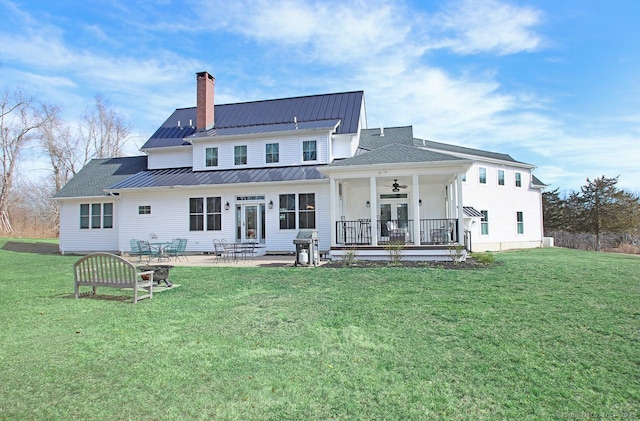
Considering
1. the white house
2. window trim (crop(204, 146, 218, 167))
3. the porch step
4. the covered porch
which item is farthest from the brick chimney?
the porch step

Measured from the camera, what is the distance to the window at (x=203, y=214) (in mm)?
18062

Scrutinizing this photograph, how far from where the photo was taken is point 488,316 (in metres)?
6.03

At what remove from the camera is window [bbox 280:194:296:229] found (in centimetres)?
1722

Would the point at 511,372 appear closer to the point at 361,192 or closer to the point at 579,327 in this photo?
the point at 579,327

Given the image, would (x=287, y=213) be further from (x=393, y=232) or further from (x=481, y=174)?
(x=481, y=174)

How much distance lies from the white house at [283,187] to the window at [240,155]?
1.9 inches

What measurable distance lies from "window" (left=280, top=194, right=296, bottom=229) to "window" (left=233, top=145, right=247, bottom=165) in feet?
10.3

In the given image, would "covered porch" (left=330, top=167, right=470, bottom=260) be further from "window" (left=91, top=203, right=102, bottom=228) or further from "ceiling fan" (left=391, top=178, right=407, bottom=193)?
"window" (left=91, top=203, right=102, bottom=228)

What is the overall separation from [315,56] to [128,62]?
871 centimetres

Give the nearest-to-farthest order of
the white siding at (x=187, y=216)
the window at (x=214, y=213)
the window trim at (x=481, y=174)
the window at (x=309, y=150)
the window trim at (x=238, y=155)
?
the white siding at (x=187, y=216) → the window at (x=214, y=213) → the window at (x=309, y=150) → the window trim at (x=238, y=155) → the window trim at (x=481, y=174)

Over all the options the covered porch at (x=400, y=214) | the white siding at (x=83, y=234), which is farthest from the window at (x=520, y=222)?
the white siding at (x=83, y=234)

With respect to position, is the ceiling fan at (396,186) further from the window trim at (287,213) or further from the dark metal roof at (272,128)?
the window trim at (287,213)

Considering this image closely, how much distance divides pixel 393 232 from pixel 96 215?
1529 cm

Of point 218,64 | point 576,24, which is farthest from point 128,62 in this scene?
point 576,24
